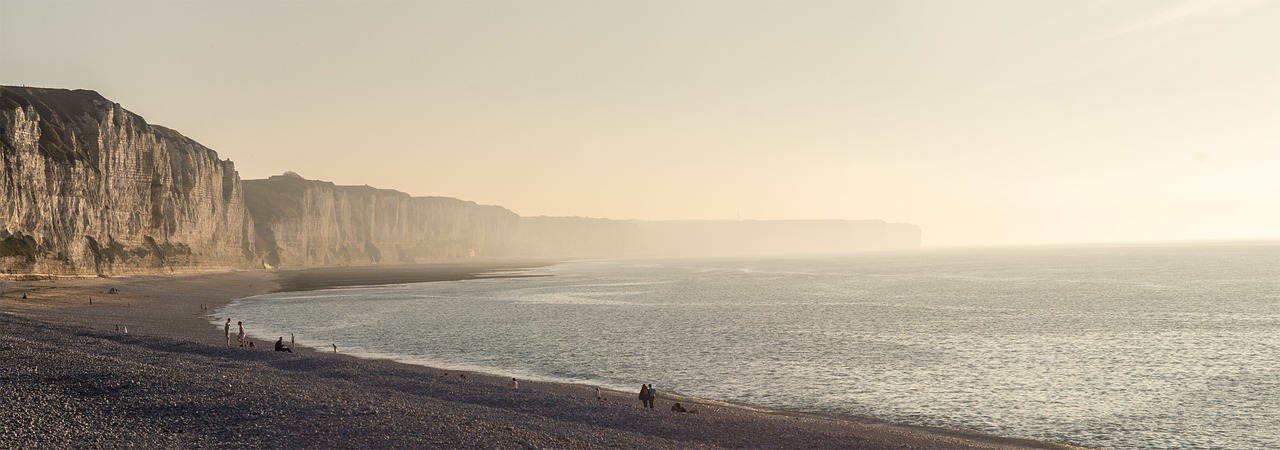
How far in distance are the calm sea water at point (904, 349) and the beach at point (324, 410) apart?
4.21 meters

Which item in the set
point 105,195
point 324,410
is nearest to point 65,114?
point 105,195

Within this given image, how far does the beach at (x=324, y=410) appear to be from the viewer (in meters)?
21.6

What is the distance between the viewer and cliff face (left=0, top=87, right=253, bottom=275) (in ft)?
271

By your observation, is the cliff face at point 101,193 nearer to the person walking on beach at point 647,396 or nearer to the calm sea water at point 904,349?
the calm sea water at point 904,349

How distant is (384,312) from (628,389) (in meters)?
47.1

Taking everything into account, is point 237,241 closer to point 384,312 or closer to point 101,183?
point 101,183

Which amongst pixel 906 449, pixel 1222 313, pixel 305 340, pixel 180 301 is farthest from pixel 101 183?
pixel 1222 313

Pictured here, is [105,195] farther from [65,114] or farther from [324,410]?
[324,410]

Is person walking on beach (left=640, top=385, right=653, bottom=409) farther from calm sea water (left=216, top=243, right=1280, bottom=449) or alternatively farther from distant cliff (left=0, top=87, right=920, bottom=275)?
distant cliff (left=0, top=87, right=920, bottom=275)

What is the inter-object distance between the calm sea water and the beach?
4207 millimetres

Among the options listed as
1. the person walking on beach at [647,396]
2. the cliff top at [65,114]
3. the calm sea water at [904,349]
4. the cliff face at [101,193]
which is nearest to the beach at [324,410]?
the person walking on beach at [647,396]

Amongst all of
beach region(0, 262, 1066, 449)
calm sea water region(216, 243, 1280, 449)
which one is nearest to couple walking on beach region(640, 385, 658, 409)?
beach region(0, 262, 1066, 449)

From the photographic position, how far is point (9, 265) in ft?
259

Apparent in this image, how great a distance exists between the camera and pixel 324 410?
81.1 feet
